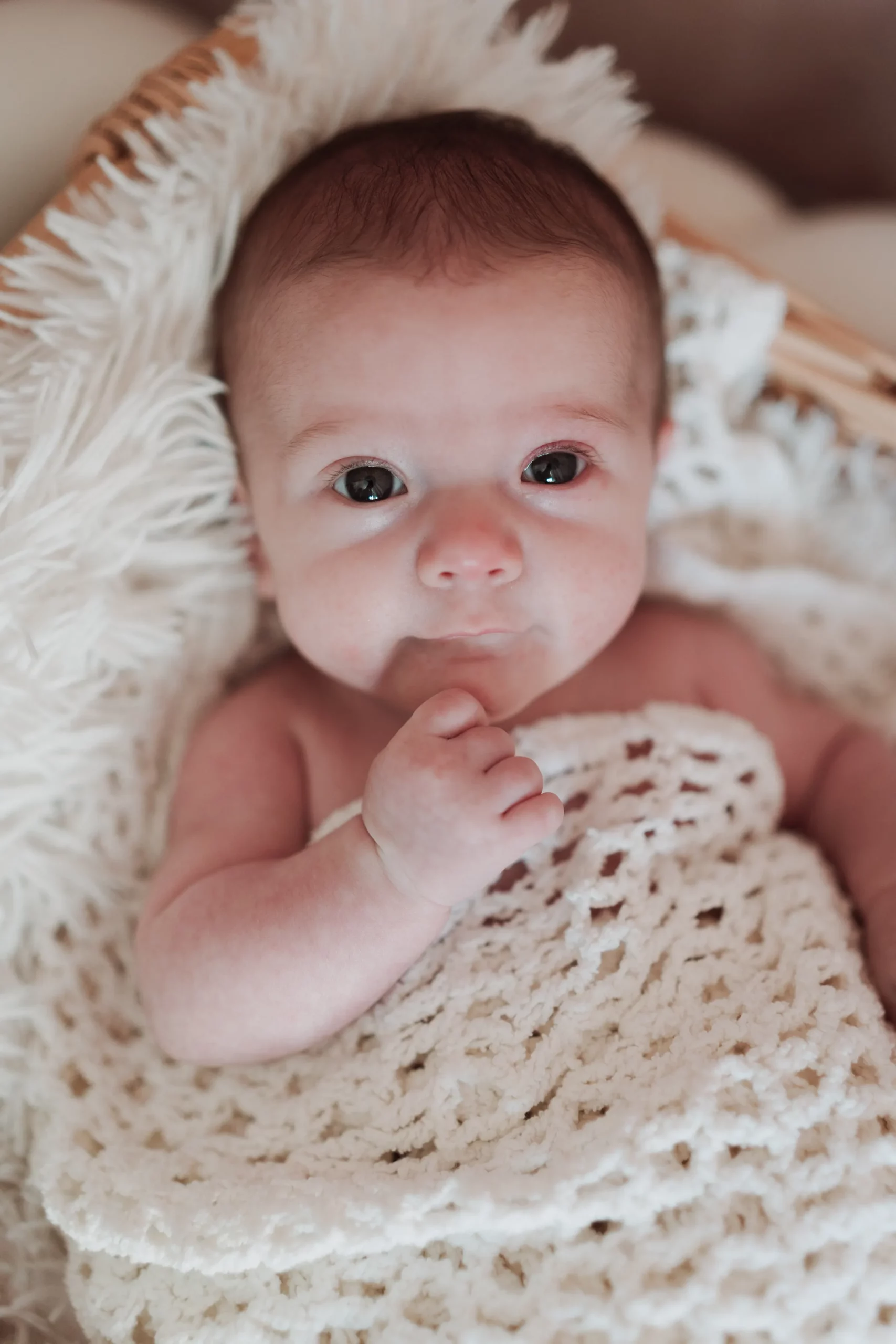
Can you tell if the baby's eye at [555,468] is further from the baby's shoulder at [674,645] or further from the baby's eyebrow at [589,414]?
the baby's shoulder at [674,645]

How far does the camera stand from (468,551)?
2.77 feet

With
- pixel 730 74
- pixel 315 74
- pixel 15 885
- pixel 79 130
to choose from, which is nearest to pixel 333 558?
pixel 15 885

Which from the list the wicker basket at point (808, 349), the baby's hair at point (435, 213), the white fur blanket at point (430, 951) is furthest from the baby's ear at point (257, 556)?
the wicker basket at point (808, 349)

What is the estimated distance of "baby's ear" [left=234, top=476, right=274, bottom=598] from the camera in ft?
3.48


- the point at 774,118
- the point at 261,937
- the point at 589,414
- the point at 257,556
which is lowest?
the point at 261,937

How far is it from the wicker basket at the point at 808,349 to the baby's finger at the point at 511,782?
659 mm

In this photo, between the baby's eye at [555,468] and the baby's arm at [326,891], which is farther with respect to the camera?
Result: the baby's eye at [555,468]

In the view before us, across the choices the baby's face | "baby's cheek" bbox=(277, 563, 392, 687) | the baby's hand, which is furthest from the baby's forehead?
the baby's hand

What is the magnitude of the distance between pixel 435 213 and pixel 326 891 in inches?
20.5

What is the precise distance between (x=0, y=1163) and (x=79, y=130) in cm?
98

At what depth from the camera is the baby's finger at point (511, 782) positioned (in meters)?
0.80

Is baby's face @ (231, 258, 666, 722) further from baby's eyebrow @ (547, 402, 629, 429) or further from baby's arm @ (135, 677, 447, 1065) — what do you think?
baby's arm @ (135, 677, 447, 1065)

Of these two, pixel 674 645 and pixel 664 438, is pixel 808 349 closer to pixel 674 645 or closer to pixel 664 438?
pixel 664 438

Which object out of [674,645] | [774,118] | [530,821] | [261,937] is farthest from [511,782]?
[774,118]
